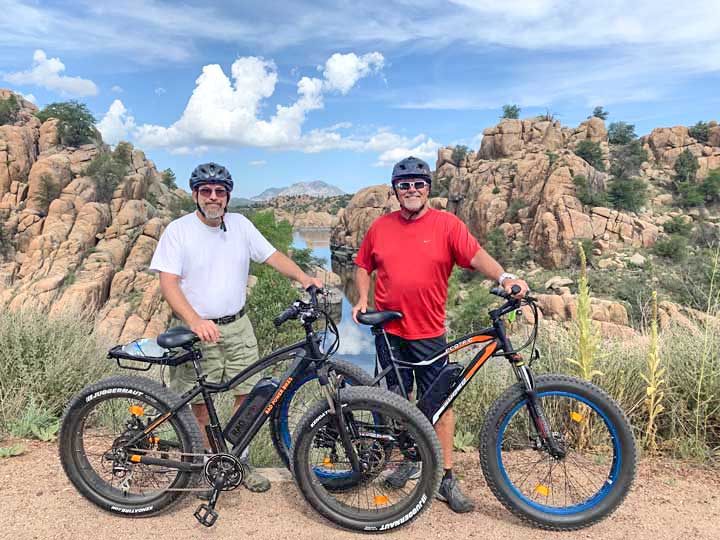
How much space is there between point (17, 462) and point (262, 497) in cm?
205

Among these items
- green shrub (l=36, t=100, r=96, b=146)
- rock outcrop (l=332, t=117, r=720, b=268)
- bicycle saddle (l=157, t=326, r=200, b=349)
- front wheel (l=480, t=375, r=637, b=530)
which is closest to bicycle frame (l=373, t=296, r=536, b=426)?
front wheel (l=480, t=375, r=637, b=530)

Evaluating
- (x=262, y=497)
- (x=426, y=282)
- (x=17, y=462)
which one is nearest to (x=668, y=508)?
(x=426, y=282)

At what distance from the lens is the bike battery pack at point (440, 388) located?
325 centimetres

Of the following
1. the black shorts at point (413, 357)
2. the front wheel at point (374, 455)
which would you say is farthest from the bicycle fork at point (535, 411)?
the front wheel at point (374, 455)

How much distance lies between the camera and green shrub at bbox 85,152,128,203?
1865 inches

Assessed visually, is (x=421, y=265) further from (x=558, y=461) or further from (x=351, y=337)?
(x=351, y=337)

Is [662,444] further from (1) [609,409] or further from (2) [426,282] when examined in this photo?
(2) [426,282]

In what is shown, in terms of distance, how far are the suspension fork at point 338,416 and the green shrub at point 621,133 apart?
77911mm

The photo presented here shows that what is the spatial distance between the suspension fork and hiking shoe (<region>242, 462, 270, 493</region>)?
0.85 meters

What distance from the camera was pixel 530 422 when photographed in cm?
324

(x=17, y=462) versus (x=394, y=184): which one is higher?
(x=394, y=184)

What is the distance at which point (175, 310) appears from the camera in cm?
316

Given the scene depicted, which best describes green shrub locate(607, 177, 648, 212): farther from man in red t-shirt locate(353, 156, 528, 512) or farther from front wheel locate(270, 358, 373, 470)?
front wheel locate(270, 358, 373, 470)

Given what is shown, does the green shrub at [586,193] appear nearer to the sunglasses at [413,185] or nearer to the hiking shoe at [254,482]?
the sunglasses at [413,185]
